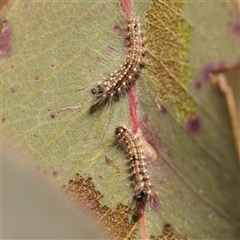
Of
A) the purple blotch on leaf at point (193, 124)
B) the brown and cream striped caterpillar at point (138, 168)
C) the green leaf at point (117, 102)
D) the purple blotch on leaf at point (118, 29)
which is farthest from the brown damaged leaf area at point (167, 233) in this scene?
the purple blotch on leaf at point (118, 29)

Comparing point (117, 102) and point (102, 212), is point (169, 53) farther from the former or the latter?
point (102, 212)

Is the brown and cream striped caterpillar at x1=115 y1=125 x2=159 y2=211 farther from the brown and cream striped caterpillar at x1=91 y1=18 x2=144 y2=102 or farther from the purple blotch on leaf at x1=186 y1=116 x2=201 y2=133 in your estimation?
the purple blotch on leaf at x1=186 y1=116 x2=201 y2=133

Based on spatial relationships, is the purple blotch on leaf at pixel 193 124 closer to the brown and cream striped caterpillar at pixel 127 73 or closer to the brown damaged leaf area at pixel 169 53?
the brown damaged leaf area at pixel 169 53

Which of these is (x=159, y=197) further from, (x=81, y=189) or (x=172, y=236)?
(x=81, y=189)

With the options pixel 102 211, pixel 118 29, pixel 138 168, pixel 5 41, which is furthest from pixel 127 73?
pixel 102 211

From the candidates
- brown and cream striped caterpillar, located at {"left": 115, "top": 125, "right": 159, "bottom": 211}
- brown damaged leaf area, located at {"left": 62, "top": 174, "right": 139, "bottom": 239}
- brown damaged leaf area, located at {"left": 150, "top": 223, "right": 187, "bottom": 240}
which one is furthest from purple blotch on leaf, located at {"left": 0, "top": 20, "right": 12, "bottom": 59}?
brown damaged leaf area, located at {"left": 150, "top": 223, "right": 187, "bottom": 240}

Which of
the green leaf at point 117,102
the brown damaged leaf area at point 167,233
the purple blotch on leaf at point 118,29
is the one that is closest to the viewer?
the green leaf at point 117,102

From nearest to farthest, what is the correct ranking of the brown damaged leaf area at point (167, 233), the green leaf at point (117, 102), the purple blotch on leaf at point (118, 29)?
the green leaf at point (117, 102), the purple blotch on leaf at point (118, 29), the brown damaged leaf area at point (167, 233)
